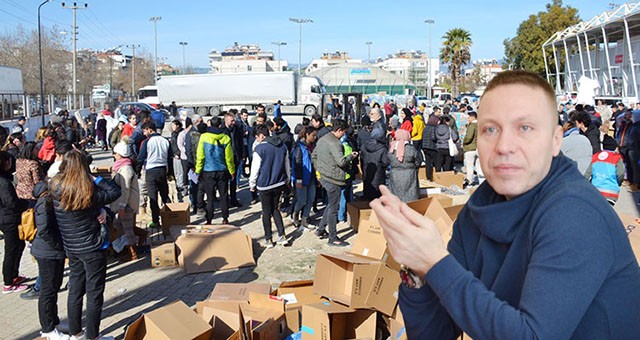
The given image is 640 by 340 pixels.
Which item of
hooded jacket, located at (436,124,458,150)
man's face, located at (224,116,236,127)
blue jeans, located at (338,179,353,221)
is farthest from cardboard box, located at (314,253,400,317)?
hooded jacket, located at (436,124,458,150)

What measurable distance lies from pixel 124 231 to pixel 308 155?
3123 millimetres

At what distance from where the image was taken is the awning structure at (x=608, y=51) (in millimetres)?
32594

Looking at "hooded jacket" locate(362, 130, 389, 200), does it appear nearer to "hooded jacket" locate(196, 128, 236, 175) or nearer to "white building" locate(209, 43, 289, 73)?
"hooded jacket" locate(196, 128, 236, 175)

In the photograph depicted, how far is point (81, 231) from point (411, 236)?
415 centimetres

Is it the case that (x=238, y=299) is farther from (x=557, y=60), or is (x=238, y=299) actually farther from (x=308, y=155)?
(x=557, y=60)

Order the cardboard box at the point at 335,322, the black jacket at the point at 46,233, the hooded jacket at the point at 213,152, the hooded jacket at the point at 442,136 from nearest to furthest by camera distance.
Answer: the cardboard box at the point at 335,322, the black jacket at the point at 46,233, the hooded jacket at the point at 213,152, the hooded jacket at the point at 442,136

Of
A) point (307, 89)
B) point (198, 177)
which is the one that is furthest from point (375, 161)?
point (307, 89)

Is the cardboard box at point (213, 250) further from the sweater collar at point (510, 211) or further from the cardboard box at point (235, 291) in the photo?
the sweater collar at point (510, 211)

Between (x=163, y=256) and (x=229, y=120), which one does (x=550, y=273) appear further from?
(x=229, y=120)

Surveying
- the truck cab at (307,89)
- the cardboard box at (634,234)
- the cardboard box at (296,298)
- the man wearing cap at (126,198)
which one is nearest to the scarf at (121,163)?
the man wearing cap at (126,198)

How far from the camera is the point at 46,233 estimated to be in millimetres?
4801

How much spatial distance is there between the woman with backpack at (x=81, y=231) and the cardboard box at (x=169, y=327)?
92 cm

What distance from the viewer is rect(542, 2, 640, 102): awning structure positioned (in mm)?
32594

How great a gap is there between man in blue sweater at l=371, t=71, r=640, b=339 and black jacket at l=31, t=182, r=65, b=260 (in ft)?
14.0
